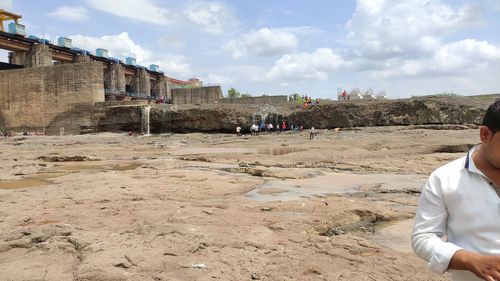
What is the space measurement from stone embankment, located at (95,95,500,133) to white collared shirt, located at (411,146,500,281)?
23838 mm

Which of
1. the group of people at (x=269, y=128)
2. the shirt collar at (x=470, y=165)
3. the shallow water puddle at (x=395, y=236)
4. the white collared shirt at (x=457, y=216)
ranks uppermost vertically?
the shirt collar at (x=470, y=165)

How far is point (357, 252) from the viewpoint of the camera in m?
4.26

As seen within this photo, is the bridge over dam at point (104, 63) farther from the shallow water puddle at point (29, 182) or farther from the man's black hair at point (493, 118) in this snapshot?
the man's black hair at point (493, 118)

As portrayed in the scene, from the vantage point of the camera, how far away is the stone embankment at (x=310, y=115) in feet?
80.2

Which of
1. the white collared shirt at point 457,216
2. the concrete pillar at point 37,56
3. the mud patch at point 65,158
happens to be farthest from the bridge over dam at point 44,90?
the white collared shirt at point 457,216

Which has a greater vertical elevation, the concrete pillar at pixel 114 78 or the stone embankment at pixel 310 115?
the concrete pillar at pixel 114 78

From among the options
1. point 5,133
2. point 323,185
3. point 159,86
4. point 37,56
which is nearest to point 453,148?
point 323,185

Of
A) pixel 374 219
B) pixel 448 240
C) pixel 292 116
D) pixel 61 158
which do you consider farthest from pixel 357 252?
pixel 292 116

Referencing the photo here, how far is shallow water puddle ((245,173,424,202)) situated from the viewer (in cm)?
766

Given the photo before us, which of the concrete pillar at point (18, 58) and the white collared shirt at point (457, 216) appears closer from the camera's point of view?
the white collared shirt at point (457, 216)

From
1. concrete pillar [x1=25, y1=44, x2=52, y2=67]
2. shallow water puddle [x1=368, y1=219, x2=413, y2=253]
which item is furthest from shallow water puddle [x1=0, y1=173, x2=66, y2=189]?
concrete pillar [x1=25, y1=44, x2=52, y2=67]

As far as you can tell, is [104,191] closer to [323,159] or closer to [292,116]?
[323,159]

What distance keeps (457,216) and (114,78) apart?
161 ft

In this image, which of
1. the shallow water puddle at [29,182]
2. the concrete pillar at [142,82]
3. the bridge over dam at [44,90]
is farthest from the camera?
the concrete pillar at [142,82]
